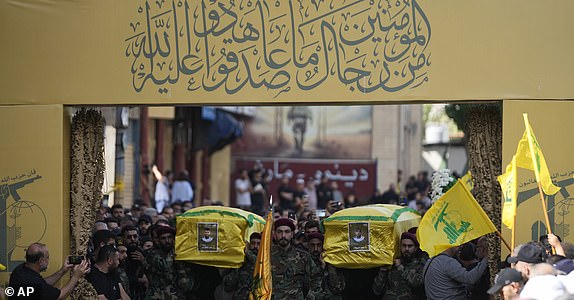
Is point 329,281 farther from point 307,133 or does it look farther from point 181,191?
point 307,133

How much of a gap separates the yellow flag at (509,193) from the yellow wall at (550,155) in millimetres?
466

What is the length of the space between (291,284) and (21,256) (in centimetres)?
298

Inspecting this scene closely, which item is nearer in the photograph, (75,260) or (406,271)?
(75,260)

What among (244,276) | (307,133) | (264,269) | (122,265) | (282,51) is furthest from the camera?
(307,133)

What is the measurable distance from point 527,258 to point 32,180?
5566 millimetres

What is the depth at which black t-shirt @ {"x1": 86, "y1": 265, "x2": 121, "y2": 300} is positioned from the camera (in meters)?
11.7

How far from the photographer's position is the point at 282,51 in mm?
11164

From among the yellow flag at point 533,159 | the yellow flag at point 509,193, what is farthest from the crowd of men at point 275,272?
the yellow flag at point 533,159

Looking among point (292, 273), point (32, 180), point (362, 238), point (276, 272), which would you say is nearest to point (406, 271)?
point (362, 238)

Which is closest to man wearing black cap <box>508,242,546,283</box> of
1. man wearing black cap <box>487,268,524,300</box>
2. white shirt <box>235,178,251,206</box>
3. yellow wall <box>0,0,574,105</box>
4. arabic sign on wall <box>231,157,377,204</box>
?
man wearing black cap <box>487,268,524,300</box>

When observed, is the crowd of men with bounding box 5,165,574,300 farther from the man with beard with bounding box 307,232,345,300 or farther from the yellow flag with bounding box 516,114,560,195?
the yellow flag with bounding box 516,114,560,195

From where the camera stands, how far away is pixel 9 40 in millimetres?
11656

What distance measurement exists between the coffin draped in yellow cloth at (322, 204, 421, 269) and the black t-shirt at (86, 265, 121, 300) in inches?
94.9

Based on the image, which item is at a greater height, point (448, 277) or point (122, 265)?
point (448, 277)
